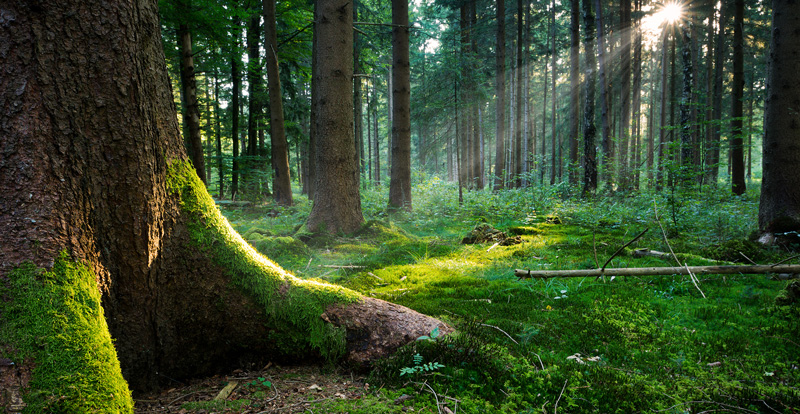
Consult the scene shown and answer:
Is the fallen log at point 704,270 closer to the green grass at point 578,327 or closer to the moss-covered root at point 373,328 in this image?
the green grass at point 578,327

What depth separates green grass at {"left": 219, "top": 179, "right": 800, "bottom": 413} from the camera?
2.07 meters

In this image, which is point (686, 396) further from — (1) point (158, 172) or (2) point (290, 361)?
(1) point (158, 172)

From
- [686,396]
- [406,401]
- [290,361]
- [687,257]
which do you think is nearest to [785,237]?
[687,257]

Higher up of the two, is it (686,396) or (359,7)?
(359,7)

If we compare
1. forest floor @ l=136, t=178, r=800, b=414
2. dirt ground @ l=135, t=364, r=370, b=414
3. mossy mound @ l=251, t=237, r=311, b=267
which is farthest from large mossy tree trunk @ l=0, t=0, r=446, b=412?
mossy mound @ l=251, t=237, r=311, b=267

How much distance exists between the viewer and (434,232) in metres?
8.14

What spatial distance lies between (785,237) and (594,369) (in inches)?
202

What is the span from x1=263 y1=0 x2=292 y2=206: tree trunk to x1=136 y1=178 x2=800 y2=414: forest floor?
528cm

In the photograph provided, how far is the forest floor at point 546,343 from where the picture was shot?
204 centimetres

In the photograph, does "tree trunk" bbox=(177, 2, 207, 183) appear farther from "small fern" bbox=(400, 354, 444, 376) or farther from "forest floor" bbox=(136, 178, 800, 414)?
"small fern" bbox=(400, 354, 444, 376)

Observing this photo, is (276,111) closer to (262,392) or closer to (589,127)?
(262,392)

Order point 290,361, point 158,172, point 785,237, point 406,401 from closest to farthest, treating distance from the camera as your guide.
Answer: point 406,401 → point 158,172 → point 290,361 → point 785,237

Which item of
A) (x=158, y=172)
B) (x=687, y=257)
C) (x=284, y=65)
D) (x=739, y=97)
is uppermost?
(x=284, y=65)

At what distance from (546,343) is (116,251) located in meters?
2.98
